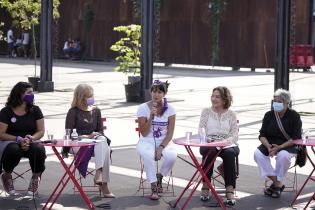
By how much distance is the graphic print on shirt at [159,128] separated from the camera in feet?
30.8

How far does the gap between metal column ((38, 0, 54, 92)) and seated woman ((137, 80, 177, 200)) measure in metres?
13.8

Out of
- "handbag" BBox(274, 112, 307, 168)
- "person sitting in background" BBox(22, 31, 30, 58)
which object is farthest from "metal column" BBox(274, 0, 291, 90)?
"person sitting in background" BBox(22, 31, 30, 58)

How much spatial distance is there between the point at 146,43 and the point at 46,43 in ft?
14.0

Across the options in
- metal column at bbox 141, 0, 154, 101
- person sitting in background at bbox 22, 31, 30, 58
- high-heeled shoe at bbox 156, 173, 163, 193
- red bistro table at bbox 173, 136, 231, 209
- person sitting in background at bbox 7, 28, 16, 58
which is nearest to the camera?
red bistro table at bbox 173, 136, 231, 209

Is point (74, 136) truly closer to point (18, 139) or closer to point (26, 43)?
point (18, 139)

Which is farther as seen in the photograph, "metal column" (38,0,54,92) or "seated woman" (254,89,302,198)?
"metal column" (38,0,54,92)

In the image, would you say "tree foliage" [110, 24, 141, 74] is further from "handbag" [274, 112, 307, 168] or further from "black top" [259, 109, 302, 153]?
"handbag" [274, 112, 307, 168]

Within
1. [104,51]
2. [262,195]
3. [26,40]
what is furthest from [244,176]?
[26,40]

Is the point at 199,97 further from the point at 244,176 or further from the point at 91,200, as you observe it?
the point at 91,200

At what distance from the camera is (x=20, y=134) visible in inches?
360

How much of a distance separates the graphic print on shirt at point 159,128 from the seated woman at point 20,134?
4.33ft

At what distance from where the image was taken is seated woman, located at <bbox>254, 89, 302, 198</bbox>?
9148mm

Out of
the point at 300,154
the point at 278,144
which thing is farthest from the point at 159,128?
the point at 300,154

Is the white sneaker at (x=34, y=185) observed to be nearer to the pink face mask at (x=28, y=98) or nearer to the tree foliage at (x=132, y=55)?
the pink face mask at (x=28, y=98)
